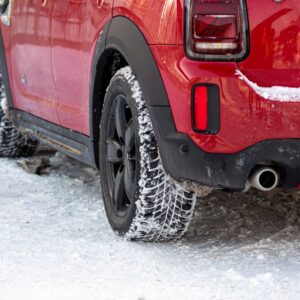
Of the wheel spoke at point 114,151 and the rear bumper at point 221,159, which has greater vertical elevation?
the rear bumper at point 221,159

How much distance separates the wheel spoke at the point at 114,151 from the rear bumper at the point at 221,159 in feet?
1.89

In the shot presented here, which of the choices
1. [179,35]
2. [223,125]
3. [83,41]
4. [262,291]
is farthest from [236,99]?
[83,41]

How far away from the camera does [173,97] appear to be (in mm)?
3316

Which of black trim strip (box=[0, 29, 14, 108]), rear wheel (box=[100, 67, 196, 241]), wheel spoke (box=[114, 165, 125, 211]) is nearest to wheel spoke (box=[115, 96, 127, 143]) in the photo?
rear wheel (box=[100, 67, 196, 241])

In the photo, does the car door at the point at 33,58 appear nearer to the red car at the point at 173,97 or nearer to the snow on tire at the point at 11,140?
the red car at the point at 173,97

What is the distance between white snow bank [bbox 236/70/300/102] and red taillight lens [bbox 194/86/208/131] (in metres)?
0.15

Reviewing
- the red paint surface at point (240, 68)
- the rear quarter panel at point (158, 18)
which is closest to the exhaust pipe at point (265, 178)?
the red paint surface at point (240, 68)

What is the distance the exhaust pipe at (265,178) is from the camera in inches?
129

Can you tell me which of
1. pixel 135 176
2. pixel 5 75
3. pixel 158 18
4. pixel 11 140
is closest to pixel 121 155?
pixel 135 176

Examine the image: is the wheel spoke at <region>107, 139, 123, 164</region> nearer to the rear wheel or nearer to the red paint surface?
the rear wheel

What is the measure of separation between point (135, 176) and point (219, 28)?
0.85 metres

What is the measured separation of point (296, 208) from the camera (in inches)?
177

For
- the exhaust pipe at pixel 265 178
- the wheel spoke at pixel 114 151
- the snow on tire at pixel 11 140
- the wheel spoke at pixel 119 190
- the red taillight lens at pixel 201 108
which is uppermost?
the red taillight lens at pixel 201 108

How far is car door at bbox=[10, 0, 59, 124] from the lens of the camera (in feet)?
15.3
